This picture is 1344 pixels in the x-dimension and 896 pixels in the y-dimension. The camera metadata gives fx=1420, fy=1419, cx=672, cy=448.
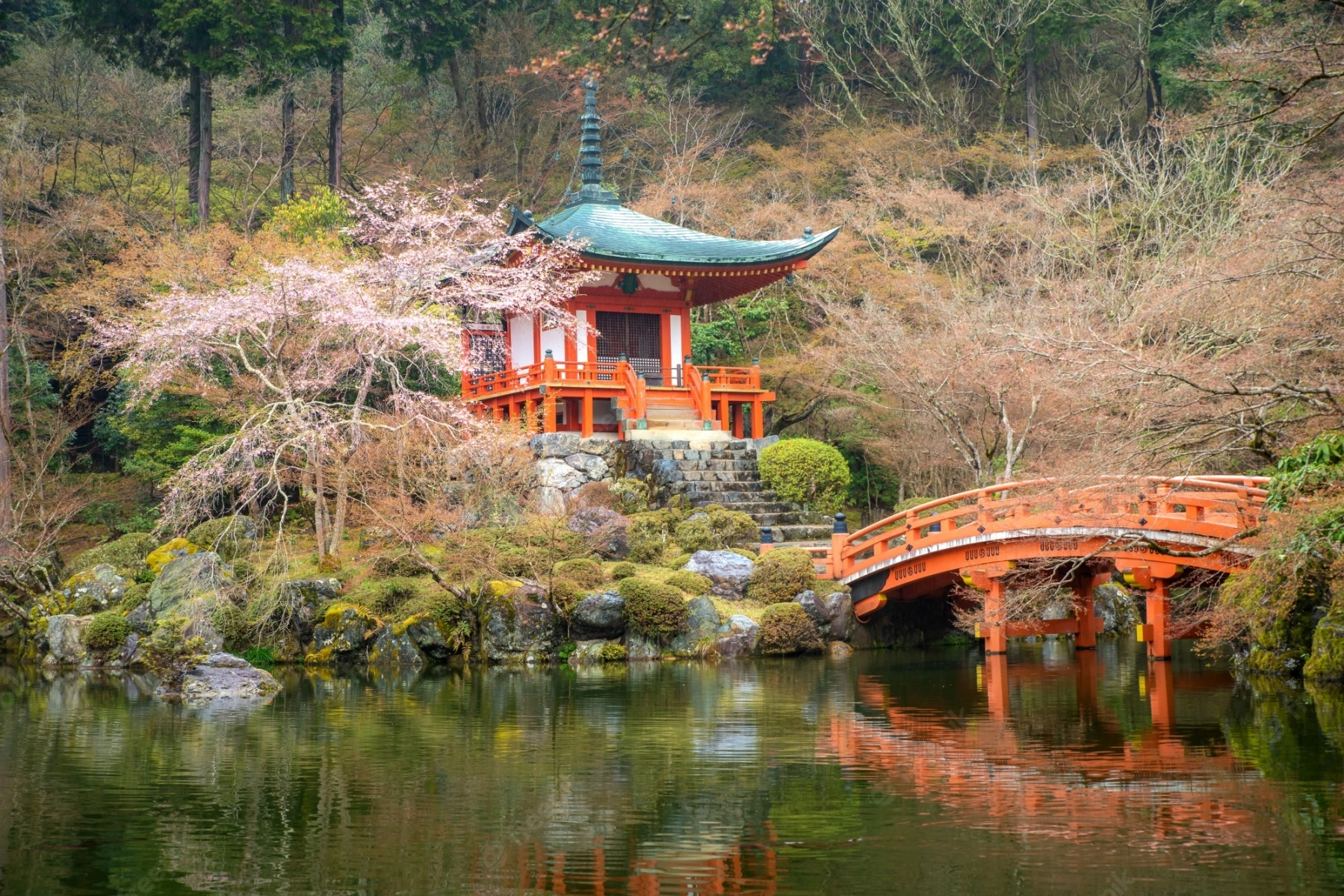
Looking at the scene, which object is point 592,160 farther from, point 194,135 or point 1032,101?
point 1032,101

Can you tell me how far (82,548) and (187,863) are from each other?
18.8m

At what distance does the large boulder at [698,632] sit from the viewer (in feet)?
62.9

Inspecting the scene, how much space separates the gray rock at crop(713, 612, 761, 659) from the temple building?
5971 mm

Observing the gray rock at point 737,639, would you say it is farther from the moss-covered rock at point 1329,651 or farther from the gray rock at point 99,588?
the gray rock at point 99,588

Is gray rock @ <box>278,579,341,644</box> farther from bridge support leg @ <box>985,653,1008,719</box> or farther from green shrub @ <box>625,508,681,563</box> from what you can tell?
bridge support leg @ <box>985,653,1008,719</box>

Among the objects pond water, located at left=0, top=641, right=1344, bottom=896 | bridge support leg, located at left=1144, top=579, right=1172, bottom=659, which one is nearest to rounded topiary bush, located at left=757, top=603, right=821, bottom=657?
pond water, located at left=0, top=641, right=1344, bottom=896

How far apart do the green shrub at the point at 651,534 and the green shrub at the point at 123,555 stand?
7.42 metres

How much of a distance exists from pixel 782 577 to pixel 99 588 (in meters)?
9.94

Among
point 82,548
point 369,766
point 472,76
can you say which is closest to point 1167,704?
point 369,766

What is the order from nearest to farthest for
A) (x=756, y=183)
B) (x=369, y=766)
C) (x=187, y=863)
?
(x=187, y=863), (x=369, y=766), (x=756, y=183)

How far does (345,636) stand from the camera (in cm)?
1931

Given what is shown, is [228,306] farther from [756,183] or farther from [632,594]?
[756,183]

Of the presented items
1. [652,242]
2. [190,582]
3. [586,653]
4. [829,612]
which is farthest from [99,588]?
[652,242]

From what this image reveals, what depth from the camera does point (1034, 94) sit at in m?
34.4
